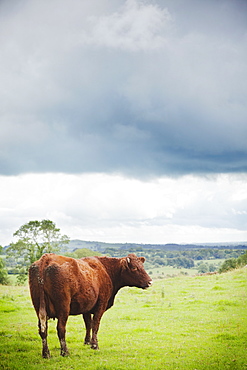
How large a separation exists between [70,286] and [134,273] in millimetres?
2862

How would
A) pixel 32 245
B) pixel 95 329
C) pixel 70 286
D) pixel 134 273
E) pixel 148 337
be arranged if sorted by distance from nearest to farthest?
pixel 70 286
pixel 95 329
pixel 134 273
pixel 148 337
pixel 32 245

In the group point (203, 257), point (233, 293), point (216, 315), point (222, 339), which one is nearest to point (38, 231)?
point (233, 293)

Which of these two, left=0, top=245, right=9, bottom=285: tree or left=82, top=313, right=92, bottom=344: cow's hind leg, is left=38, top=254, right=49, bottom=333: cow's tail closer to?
left=82, top=313, right=92, bottom=344: cow's hind leg

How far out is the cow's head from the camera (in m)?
11.6

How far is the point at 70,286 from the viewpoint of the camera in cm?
963

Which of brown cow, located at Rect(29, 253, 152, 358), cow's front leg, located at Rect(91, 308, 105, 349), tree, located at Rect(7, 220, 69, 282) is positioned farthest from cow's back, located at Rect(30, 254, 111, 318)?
tree, located at Rect(7, 220, 69, 282)

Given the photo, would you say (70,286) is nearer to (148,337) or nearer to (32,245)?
(148,337)

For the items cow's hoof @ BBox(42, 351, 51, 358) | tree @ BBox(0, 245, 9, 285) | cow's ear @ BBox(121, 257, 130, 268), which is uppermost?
cow's ear @ BBox(121, 257, 130, 268)

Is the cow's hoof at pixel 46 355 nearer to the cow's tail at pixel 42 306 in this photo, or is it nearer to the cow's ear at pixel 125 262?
the cow's tail at pixel 42 306

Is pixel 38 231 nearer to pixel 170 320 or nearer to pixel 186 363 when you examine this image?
pixel 170 320

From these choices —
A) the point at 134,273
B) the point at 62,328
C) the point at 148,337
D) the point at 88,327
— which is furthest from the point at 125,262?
the point at 148,337

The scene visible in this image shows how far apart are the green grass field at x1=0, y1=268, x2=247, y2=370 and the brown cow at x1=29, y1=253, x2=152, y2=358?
855 mm

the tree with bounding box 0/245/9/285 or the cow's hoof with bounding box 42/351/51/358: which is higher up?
the cow's hoof with bounding box 42/351/51/358

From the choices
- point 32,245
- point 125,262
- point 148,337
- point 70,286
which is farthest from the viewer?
point 32,245
